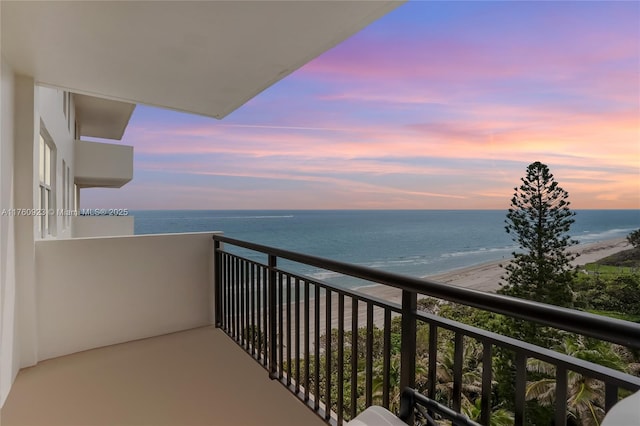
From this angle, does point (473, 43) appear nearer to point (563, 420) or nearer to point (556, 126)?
point (556, 126)

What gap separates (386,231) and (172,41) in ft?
131

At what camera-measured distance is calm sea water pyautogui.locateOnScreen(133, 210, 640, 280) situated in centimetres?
2791

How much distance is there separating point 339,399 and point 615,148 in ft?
83.8

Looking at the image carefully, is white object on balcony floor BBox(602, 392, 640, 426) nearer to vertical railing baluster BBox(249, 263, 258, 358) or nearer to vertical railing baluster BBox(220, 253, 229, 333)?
vertical railing baluster BBox(249, 263, 258, 358)

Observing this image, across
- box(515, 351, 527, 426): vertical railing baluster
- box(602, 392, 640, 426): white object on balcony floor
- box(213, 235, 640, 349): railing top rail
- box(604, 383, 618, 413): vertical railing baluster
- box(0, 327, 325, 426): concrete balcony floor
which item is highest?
box(213, 235, 640, 349): railing top rail

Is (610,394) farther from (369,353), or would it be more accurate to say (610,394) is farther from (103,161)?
(103,161)

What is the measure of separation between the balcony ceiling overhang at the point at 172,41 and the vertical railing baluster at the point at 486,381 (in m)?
1.47

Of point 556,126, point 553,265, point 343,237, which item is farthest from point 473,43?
point 343,237

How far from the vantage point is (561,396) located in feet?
2.94

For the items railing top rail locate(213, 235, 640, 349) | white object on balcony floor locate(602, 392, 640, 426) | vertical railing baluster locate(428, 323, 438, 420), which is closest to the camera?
Result: white object on balcony floor locate(602, 392, 640, 426)

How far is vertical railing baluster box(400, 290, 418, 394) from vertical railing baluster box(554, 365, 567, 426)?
47 centimetres

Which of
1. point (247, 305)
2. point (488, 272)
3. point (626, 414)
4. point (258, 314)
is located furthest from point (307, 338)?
point (488, 272)

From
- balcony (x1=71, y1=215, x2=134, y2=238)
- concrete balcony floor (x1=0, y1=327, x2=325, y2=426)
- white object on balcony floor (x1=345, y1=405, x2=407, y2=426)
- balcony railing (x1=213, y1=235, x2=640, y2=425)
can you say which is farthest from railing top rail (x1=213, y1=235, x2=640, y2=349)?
balcony (x1=71, y1=215, x2=134, y2=238)

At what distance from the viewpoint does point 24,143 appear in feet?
8.05
